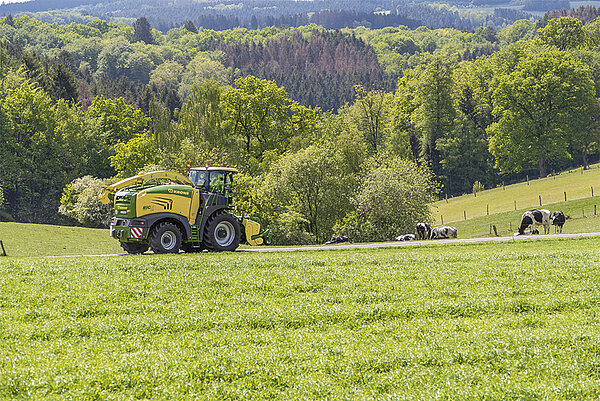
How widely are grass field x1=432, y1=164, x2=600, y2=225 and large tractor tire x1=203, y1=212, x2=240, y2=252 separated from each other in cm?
3606

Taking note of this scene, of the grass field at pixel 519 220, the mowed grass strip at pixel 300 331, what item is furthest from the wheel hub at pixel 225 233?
the grass field at pixel 519 220

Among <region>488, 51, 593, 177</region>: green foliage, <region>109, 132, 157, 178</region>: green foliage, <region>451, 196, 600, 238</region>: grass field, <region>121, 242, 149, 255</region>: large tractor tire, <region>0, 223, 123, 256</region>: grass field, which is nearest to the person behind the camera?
<region>121, 242, 149, 255</region>: large tractor tire

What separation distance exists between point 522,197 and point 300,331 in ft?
205

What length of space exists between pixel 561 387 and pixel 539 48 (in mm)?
109937

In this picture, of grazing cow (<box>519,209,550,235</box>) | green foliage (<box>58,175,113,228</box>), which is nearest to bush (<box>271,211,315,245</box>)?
grazing cow (<box>519,209,550,235</box>)

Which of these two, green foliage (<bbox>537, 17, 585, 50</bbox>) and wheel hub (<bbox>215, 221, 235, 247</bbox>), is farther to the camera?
green foliage (<bbox>537, 17, 585, 50</bbox>)

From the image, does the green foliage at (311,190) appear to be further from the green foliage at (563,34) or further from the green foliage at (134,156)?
the green foliage at (563,34)

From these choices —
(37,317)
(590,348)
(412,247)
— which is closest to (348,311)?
(590,348)

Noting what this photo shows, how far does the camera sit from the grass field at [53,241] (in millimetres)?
36688

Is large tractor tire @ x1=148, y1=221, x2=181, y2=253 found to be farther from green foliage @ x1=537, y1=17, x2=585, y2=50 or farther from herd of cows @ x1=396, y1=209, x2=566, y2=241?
green foliage @ x1=537, y1=17, x2=585, y2=50

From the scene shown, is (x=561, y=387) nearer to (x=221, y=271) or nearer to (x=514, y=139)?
(x=221, y=271)

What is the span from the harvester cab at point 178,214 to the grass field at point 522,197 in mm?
36374

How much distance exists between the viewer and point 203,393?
9.80 metres

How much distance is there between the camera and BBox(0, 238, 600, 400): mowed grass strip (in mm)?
10023
